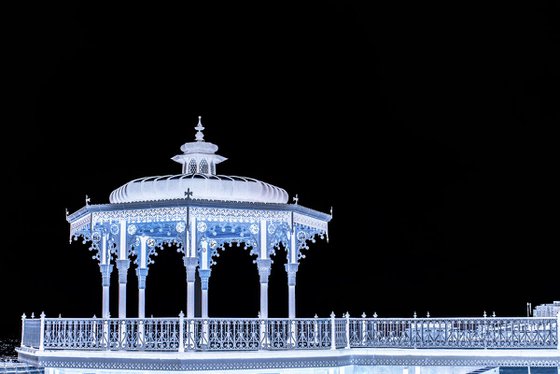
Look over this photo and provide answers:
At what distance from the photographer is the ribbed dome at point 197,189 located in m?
15.7

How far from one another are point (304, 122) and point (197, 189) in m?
9.76

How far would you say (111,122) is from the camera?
998 inches

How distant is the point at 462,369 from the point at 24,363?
6.82 m

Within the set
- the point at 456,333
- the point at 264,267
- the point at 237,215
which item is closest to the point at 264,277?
the point at 264,267

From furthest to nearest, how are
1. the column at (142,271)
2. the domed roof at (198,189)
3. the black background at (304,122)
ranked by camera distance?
the black background at (304,122) → the column at (142,271) → the domed roof at (198,189)

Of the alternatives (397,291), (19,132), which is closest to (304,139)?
(397,291)

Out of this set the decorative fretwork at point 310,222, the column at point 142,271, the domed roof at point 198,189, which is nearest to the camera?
the domed roof at point 198,189

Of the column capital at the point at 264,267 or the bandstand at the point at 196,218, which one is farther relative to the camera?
the column capital at the point at 264,267

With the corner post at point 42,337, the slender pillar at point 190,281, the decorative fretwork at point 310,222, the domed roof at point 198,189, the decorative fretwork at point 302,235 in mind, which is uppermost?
the domed roof at point 198,189

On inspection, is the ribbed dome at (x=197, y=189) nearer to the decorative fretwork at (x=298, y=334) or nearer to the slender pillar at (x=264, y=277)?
the slender pillar at (x=264, y=277)

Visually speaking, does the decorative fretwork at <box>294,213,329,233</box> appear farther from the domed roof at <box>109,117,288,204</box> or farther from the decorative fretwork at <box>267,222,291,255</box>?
the domed roof at <box>109,117,288,204</box>

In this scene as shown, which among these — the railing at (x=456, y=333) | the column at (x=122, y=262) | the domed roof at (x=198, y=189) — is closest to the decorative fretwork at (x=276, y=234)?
the domed roof at (x=198, y=189)

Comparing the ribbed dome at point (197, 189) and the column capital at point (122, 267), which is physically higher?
the ribbed dome at point (197, 189)

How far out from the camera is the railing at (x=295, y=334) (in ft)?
46.7
